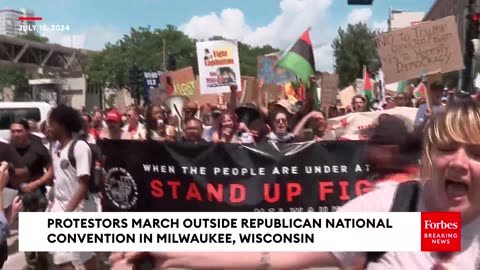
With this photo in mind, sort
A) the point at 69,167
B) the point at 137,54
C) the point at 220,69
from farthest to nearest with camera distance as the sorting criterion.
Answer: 1. the point at 137,54
2. the point at 220,69
3. the point at 69,167

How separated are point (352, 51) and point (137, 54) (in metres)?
25.8

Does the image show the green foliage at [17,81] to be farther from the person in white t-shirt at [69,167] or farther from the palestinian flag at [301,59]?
the person in white t-shirt at [69,167]

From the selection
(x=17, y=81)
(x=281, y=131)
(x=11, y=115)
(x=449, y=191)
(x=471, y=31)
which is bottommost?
(x=449, y=191)

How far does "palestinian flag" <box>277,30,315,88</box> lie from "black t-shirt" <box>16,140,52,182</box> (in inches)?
219

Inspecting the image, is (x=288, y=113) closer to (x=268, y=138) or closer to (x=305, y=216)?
(x=268, y=138)

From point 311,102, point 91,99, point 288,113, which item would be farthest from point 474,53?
point 91,99

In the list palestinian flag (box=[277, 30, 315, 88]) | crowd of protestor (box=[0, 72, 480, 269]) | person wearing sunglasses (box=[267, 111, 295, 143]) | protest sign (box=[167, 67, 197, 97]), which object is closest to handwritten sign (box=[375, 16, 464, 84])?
crowd of protestor (box=[0, 72, 480, 269])

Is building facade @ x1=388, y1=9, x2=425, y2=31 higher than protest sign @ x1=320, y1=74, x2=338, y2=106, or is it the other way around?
building facade @ x1=388, y1=9, x2=425, y2=31

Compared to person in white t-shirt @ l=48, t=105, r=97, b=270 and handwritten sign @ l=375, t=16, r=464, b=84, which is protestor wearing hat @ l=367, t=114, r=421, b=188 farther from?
handwritten sign @ l=375, t=16, r=464, b=84

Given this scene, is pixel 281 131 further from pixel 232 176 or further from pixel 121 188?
pixel 121 188

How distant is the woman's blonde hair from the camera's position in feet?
6.09

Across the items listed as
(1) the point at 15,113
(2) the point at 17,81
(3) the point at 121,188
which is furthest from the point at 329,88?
(2) the point at 17,81

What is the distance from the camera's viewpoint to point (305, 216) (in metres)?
2.91

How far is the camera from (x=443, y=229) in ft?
6.01
